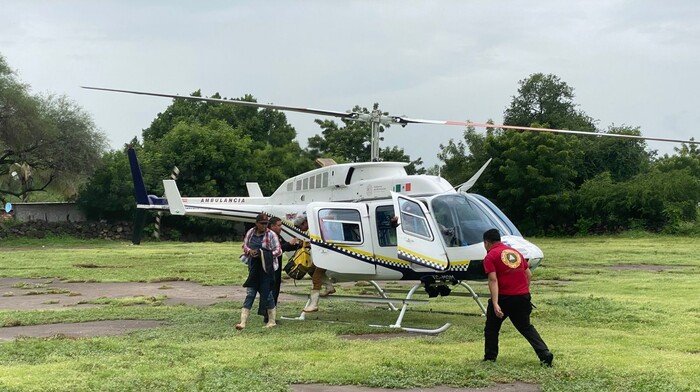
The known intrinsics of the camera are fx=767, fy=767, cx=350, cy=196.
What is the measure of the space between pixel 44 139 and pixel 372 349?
127 ft

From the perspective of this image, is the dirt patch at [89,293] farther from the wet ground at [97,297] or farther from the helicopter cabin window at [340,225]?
the helicopter cabin window at [340,225]

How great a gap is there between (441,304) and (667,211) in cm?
3110

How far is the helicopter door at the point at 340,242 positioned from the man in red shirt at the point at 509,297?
4.10 meters

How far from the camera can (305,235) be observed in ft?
49.0

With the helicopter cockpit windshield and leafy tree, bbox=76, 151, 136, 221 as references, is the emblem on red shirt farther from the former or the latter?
leafy tree, bbox=76, 151, 136, 221

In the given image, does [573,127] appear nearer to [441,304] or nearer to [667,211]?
[667,211]

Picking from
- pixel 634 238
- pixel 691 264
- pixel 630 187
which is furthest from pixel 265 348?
pixel 630 187

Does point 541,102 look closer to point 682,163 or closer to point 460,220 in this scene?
point 682,163

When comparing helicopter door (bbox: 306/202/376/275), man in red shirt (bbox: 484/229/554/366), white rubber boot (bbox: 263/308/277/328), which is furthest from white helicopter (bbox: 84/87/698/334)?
man in red shirt (bbox: 484/229/554/366)

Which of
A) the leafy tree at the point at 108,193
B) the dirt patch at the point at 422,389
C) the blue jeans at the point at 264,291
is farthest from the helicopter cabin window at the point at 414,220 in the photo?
the leafy tree at the point at 108,193

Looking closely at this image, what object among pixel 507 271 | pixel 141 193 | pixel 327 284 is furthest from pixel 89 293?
pixel 507 271

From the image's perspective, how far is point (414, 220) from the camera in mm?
12352

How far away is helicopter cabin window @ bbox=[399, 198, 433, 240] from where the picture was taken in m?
12.3

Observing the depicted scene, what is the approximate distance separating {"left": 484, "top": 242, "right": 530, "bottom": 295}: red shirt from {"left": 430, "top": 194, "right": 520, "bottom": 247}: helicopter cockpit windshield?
3025 mm
